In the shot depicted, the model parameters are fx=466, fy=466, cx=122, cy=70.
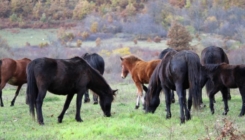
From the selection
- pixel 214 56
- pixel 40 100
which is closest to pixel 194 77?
pixel 40 100

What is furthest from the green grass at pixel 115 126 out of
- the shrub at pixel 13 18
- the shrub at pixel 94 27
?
the shrub at pixel 13 18

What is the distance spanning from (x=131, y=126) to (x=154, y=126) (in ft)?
3.00

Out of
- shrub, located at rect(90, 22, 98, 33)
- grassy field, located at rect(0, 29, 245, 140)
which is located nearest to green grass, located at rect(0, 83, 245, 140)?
grassy field, located at rect(0, 29, 245, 140)

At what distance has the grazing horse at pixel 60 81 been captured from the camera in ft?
40.0

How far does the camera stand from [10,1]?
9250 centimetres

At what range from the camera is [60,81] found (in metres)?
12.5

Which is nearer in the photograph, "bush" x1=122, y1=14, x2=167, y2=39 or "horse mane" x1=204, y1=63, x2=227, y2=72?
"horse mane" x1=204, y1=63, x2=227, y2=72

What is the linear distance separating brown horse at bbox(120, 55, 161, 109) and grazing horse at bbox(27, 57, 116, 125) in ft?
10.9

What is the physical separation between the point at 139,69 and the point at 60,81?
5138 millimetres

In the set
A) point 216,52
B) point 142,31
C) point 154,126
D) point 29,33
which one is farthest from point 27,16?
point 154,126

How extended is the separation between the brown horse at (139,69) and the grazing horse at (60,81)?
3.34 metres

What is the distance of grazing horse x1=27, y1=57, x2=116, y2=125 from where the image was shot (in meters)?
12.2

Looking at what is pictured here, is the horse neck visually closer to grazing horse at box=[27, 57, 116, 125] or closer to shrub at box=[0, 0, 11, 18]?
grazing horse at box=[27, 57, 116, 125]

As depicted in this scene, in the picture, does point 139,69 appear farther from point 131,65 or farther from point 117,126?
point 117,126
